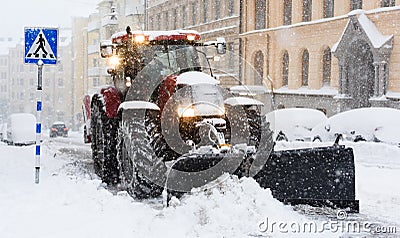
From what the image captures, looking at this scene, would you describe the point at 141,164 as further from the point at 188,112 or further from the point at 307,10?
the point at 307,10

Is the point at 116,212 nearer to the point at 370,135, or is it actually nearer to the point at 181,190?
the point at 181,190

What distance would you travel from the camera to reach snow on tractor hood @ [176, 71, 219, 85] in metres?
8.60

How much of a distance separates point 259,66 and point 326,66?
5.20 meters

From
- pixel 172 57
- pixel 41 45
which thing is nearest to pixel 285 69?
pixel 172 57

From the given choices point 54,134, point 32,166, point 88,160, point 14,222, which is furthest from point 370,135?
point 54,134

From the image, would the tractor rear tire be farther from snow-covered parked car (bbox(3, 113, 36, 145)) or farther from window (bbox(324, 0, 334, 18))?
snow-covered parked car (bbox(3, 113, 36, 145))

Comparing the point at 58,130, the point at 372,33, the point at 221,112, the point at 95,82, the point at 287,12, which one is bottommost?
the point at 58,130

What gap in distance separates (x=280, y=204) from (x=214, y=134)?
1.35 metres

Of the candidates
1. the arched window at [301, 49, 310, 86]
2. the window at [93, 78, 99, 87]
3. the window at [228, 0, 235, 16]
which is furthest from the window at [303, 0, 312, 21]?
the window at [93, 78, 99, 87]

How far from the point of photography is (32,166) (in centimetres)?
1197

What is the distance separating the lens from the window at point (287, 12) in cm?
2758

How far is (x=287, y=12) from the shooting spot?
2775cm

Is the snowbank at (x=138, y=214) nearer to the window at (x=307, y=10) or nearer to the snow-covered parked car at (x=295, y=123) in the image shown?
the snow-covered parked car at (x=295, y=123)

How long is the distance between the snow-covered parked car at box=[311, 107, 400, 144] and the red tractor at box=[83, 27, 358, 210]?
716 cm
